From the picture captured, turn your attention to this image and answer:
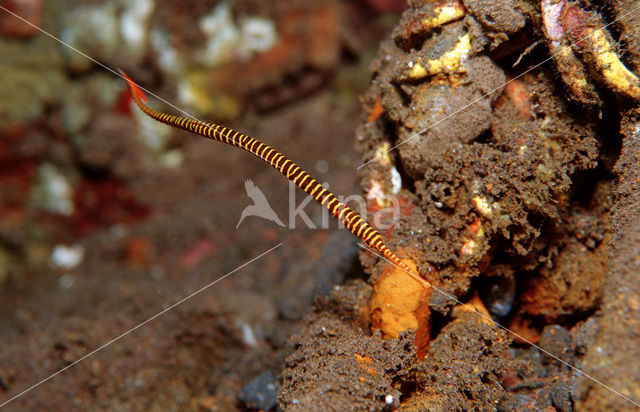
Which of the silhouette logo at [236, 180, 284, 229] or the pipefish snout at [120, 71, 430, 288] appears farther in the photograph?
the silhouette logo at [236, 180, 284, 229]

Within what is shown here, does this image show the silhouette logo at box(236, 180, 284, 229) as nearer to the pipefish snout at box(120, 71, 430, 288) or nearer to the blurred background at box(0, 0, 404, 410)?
the blurred background at box(0, 0, 404, 410)

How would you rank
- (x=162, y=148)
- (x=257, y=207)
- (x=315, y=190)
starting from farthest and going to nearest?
(x=162, y=148), (x=257, y=207), (x=315, y=190)

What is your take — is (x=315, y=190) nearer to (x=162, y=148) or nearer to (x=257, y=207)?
(x=257, y=207)

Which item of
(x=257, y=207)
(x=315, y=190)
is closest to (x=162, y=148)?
(x=257, y=207)

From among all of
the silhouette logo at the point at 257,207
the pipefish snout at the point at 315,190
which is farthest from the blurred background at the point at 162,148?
the pipefish snout at the point at 315,190

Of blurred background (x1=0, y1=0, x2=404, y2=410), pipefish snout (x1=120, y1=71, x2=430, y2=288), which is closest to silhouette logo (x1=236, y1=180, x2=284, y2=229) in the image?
blurred background (x1=0, y1=0, x2=404, y2=410)

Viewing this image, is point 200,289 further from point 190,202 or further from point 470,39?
point 470,39


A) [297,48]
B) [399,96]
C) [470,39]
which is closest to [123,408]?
[399,96]
